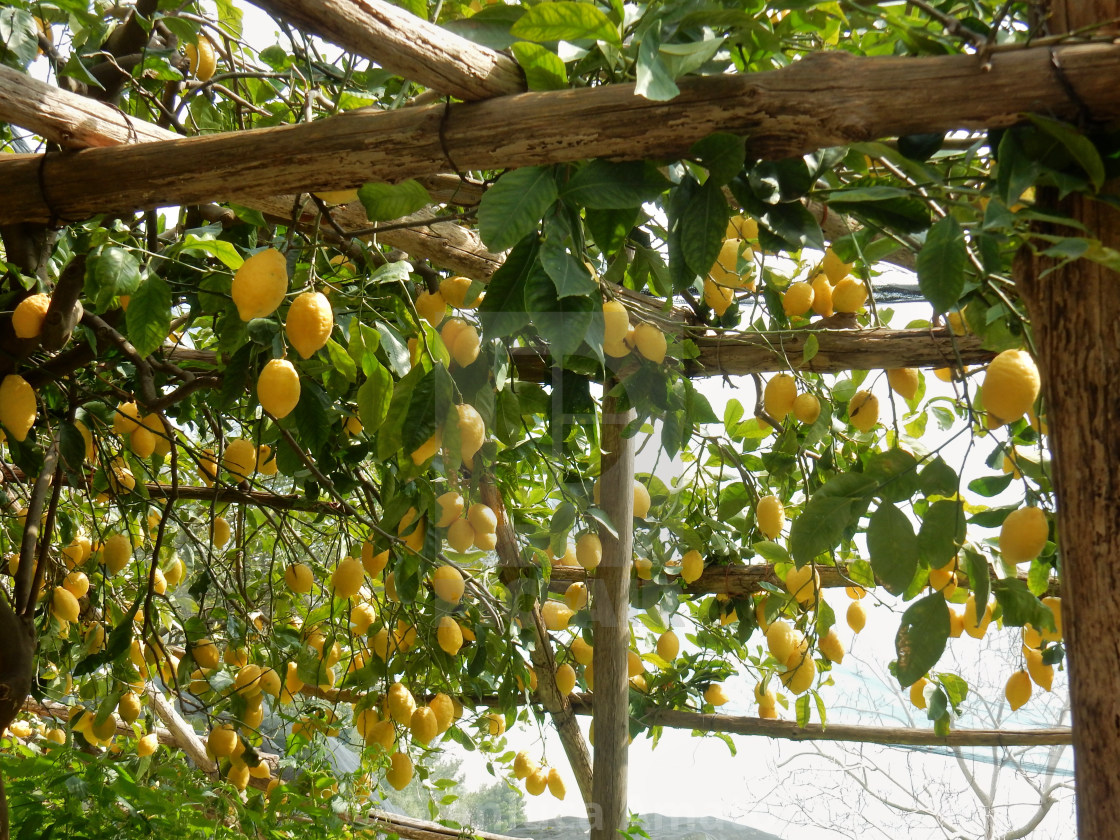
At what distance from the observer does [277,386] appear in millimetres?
800

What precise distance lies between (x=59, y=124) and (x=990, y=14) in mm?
787

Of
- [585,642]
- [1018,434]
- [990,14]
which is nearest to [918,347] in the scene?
[1018,434]

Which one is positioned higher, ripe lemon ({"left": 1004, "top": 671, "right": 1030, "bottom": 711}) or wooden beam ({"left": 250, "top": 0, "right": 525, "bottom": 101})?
wooden beam ({"left": 250, "top": 0, "right": 525, "bottom": 101})

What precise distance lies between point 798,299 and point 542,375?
1.43 ft

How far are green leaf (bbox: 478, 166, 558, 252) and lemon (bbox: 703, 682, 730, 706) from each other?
5.01 ft

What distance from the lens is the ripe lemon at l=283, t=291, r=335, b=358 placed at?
2.50 ft

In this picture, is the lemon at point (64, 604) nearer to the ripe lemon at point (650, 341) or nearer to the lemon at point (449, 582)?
the lemon at point (449, 582)

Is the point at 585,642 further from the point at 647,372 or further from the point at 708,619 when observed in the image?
the point at 647,372

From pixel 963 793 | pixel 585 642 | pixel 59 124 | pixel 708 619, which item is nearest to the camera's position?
pixel 59 124

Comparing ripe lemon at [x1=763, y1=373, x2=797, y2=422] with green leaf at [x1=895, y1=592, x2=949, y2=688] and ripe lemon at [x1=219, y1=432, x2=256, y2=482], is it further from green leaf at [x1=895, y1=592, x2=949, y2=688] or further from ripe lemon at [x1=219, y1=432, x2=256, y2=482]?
ripe lemon at [x1=219, y1=432, x2=256, y2=482]

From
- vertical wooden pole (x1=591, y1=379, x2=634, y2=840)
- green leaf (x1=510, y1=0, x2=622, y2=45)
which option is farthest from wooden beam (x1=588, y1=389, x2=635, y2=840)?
green leaf (x1=510, y1=0, x2=622, y2=45)

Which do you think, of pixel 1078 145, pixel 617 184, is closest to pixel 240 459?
pixel 617 184

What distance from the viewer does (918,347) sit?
119 centimetres

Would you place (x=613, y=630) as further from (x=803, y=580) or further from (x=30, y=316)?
(x=30, y=316)
